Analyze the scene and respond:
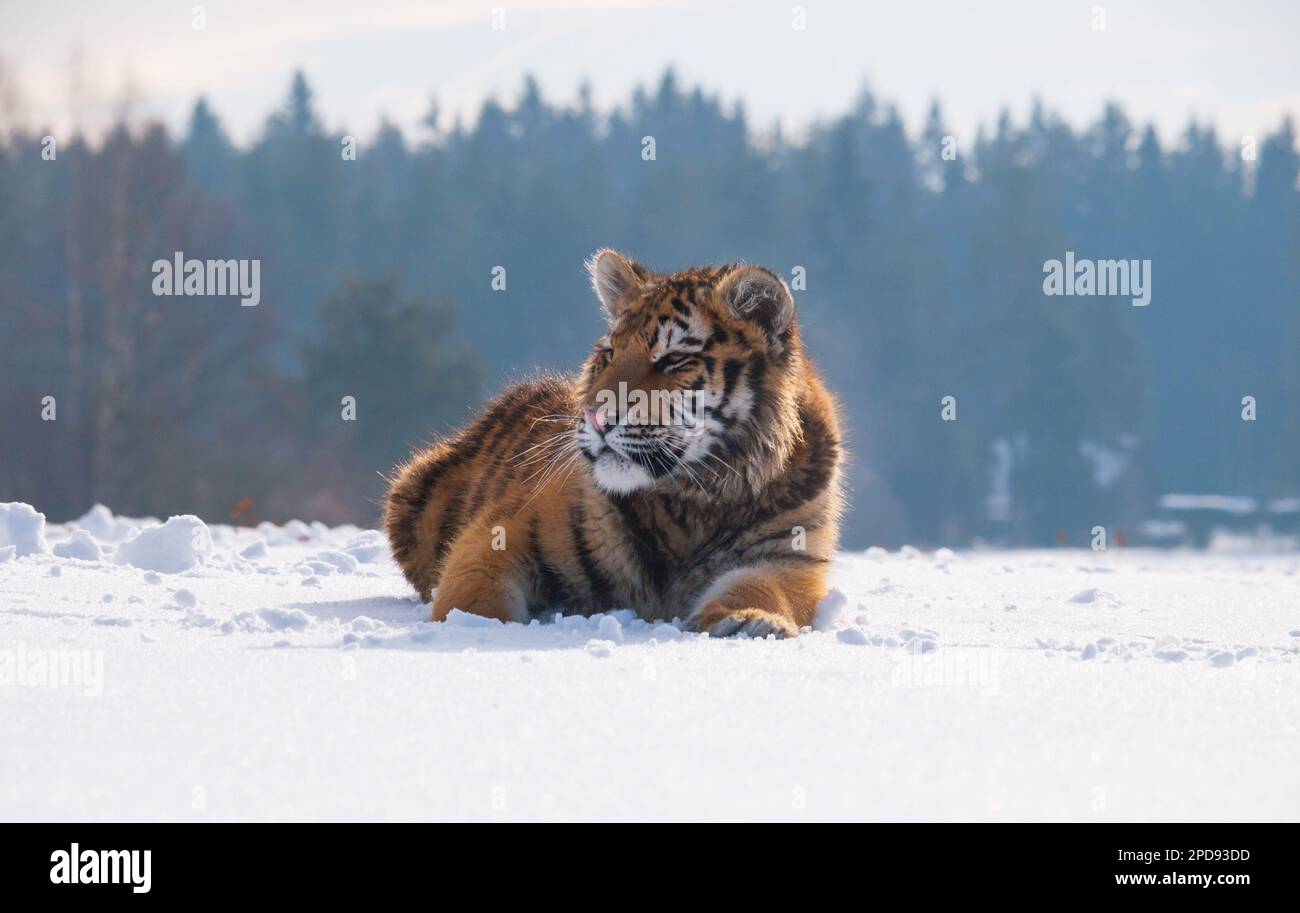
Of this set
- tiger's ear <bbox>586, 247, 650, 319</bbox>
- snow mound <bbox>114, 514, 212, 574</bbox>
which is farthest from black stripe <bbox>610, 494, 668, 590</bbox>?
snow mound <bbox>114, 514, 212, 574</bbox>

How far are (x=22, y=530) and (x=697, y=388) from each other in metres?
3.60

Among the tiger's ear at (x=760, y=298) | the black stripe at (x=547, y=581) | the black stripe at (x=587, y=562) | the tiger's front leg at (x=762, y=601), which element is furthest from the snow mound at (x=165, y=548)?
the tiger's ear at (x=760, y=298)

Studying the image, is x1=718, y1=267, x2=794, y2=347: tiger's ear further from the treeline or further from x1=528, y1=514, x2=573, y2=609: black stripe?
the treeline

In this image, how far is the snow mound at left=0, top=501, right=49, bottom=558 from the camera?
22.9ft

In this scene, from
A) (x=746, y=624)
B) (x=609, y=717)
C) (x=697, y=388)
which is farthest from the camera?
(x=697, y=388)

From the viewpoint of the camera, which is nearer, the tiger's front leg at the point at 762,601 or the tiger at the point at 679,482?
the tiger's front leg at the point at 762,601

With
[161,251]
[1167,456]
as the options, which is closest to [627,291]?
[161,251]

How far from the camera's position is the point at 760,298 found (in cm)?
562

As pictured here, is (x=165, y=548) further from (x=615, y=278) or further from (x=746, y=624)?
(x=746, y=624)

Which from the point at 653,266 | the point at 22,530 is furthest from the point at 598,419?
the point at 653,266

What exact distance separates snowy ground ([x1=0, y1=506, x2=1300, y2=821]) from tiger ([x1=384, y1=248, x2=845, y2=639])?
28 cm

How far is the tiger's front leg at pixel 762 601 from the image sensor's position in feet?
16.7

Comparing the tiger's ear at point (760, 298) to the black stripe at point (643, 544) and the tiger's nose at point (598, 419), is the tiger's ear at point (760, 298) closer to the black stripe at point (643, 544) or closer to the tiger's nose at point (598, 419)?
the tiger's nose at point (598, 419)
